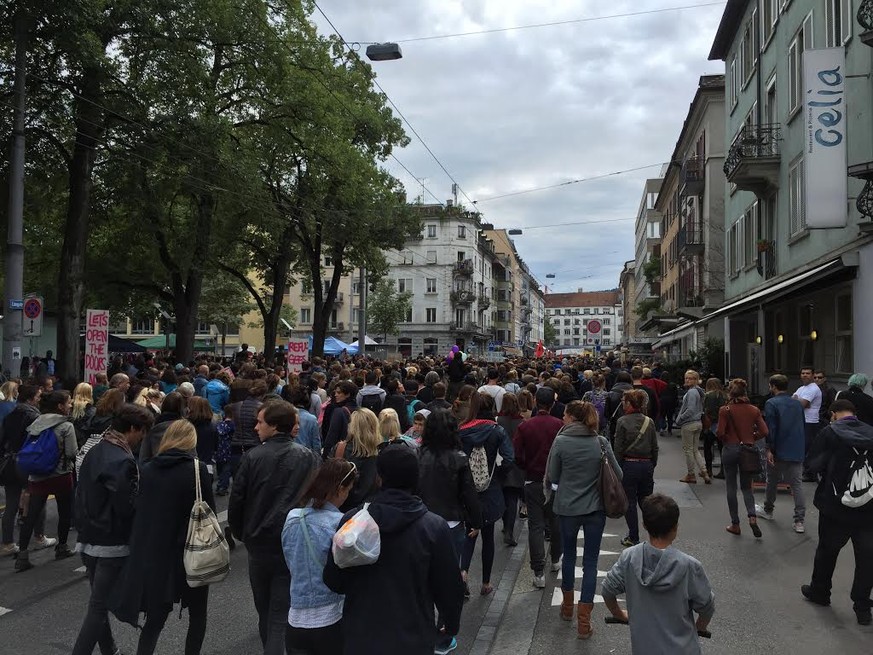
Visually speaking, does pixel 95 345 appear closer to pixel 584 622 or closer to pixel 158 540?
pixel 158 540

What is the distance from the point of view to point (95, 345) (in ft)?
44.0

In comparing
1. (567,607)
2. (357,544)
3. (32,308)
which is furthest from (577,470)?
(32,308)

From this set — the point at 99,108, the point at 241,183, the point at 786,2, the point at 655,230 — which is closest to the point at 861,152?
the point at 786,2

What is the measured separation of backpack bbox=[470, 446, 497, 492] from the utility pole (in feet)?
35.2

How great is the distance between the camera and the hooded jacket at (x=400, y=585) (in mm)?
2943

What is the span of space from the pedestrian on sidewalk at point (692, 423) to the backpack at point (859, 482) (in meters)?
6.17

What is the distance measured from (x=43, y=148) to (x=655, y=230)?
2563 inches

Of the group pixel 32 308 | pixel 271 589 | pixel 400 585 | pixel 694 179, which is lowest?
pixel 271 589

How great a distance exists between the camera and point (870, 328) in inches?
505

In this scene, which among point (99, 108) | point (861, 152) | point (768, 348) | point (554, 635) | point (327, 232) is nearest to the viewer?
point (554, 635)

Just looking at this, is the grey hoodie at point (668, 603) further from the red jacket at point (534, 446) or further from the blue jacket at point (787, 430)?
the blue jacket at point (787, 430)

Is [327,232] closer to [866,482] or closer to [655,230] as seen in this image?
[866,482]

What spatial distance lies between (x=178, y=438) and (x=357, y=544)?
6.44ft

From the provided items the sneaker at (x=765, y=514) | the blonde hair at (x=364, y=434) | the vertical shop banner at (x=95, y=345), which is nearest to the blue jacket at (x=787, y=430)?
the sneaker at (x=765, y=514)
